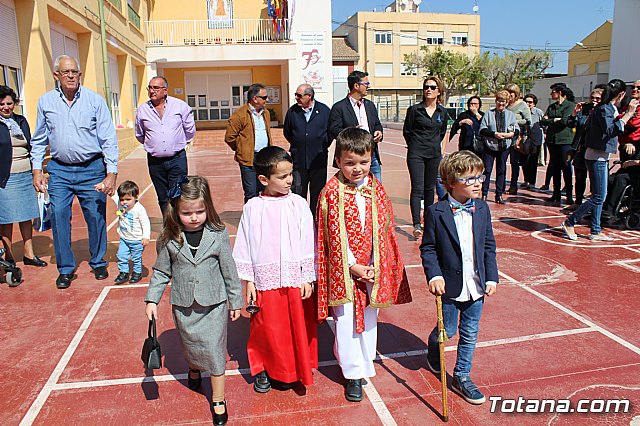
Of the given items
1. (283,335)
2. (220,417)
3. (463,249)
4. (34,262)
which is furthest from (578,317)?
(34,262)

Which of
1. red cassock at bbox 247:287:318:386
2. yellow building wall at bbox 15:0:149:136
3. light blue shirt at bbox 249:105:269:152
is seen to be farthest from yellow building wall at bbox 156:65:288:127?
red cassock at bbox 247:287:318:386

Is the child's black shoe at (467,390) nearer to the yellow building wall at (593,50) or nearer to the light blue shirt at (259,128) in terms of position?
the light blue shirt at (259,128)

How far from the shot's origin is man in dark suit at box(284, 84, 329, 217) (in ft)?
21.4

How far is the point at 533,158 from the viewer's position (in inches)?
431

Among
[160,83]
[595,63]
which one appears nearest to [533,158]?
[160,83]

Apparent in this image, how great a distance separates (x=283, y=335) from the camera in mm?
3262

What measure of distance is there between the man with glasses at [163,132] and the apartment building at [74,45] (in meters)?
6.86

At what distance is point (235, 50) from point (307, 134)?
21.5 metres

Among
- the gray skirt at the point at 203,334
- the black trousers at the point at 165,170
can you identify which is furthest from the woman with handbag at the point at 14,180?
the gray skirt at the point at 203,334

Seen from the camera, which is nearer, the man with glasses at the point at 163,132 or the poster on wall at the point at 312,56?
the man with glasses at the point at 163,132

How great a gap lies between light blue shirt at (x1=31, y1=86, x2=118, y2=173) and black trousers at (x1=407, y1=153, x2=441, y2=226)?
12.0ft

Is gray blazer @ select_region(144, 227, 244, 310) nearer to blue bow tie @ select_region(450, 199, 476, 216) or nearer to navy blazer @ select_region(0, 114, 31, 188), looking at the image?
blue bow tie @ select_region(450, 199, 476, 216)

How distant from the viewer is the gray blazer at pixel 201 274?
118 inches

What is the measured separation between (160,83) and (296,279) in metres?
3.45
